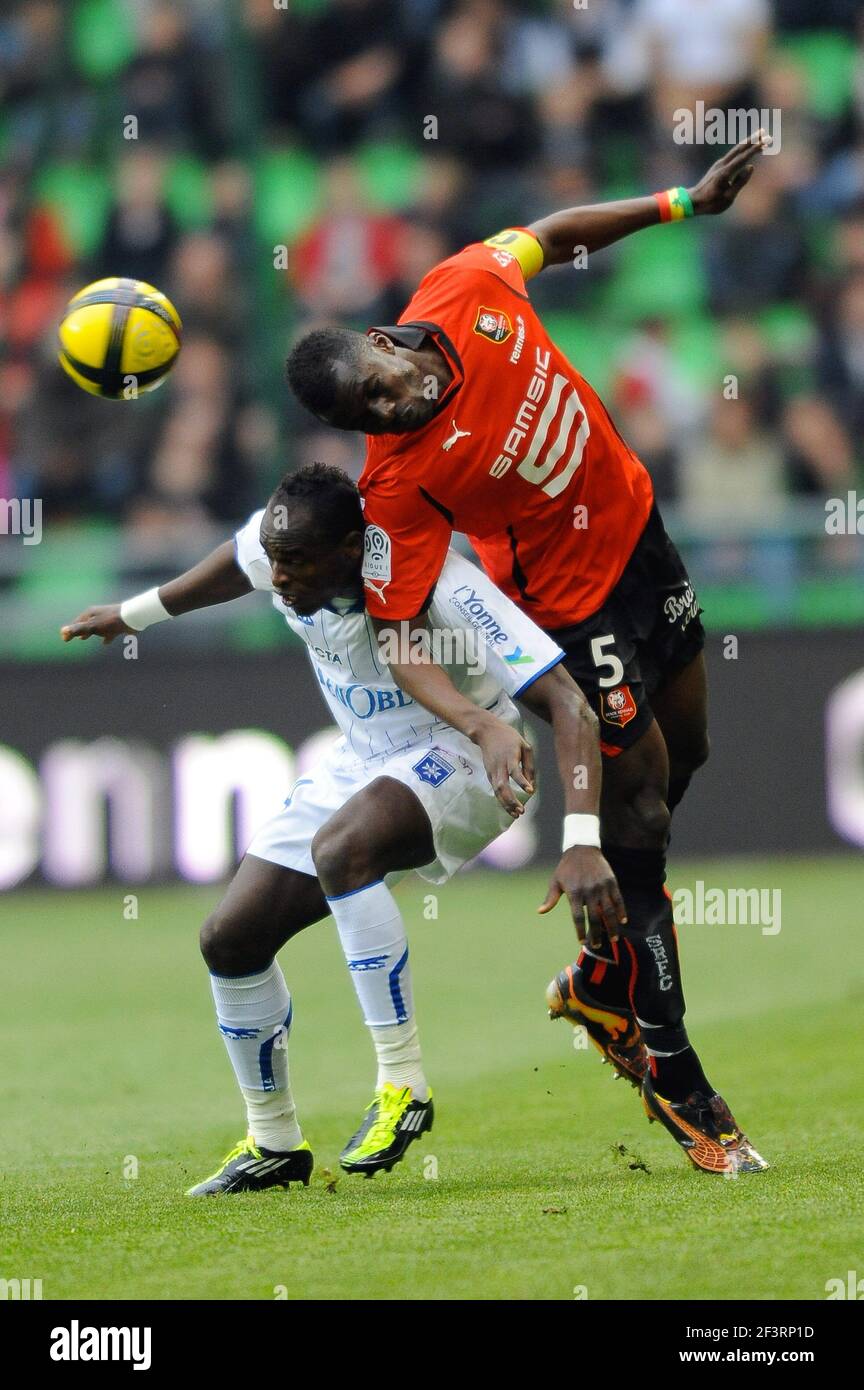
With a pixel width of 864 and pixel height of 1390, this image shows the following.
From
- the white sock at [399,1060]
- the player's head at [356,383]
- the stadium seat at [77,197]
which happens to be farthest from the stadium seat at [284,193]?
the white sock at [399,1060]

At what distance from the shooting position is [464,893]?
12.6 m

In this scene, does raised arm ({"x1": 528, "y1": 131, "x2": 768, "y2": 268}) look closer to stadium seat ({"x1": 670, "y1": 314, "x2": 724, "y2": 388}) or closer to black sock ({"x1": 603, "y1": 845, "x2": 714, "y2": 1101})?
black sock ({"x1": 603, "y1": 845, "x2": 714, "y2": 1101})

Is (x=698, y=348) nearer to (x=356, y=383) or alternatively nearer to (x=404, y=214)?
(x=404, y=214)

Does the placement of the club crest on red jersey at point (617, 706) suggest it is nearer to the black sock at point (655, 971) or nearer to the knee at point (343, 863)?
the black sock at point (655, 971)

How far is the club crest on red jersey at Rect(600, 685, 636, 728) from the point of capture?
5.36 m

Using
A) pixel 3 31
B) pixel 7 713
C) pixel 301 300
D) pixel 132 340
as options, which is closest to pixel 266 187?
pixel 301 300

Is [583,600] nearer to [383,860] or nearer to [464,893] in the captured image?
[383,860]

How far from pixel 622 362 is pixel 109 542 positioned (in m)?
3.75

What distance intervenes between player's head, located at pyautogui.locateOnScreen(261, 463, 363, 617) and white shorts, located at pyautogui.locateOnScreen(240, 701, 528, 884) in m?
0.51

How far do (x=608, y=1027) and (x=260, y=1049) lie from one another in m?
1.02

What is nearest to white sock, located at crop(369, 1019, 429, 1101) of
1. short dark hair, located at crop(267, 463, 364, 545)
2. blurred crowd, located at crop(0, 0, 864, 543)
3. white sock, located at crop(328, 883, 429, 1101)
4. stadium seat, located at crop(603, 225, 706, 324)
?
white sock, located at crop(328, 883, 429, 1101)

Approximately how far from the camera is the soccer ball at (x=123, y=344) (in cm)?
595

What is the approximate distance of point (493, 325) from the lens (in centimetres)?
529

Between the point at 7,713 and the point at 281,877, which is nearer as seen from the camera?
the point at 281,877
